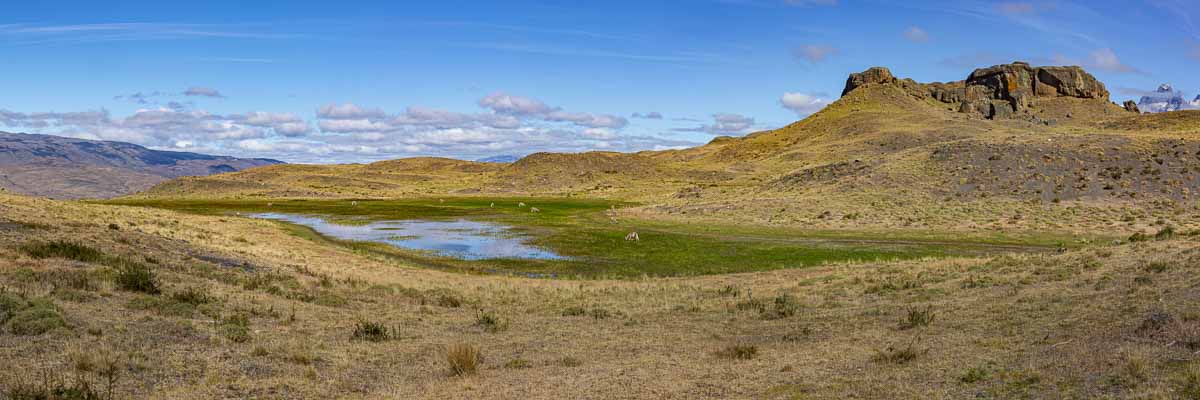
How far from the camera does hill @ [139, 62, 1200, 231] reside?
188 ft

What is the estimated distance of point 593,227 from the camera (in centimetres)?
5572

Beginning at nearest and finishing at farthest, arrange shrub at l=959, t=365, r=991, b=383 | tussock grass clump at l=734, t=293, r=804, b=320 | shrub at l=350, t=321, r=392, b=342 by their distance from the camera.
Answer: shrub at l=959, t=365, r=991, b=383 → shrub at l=350, t=321, r=392, b=342 → tussock grass clump at l=734, t=293, r=804, b=320

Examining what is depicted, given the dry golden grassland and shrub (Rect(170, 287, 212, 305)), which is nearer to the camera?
the dry golden grassland

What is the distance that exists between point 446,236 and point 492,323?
3373cm

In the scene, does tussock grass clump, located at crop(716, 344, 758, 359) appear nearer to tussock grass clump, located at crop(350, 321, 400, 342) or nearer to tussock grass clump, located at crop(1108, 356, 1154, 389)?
tussock grass clump, located at crop(1108, 356, 1154, 389)

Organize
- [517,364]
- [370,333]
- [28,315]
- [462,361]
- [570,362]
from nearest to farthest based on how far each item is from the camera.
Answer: [462,361], [28,315], [517,364], [570,362], [370,333]

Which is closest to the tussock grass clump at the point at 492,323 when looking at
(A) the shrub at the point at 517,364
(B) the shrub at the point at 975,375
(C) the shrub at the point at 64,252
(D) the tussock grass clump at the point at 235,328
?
(A) the shrub at the point at 517,364

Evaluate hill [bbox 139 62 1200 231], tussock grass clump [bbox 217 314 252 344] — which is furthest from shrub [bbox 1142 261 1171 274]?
hill [bbox 139 62 1200 231]

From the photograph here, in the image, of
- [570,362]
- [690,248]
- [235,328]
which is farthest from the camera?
[690,248]

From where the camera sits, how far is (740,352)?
1351cm

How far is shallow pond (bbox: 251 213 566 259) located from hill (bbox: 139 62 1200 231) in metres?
18.4

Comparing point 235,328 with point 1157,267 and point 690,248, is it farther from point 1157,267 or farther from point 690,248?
point 690,248

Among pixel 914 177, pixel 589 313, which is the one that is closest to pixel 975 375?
pixel 589 313

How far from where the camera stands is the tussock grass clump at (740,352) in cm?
1340
